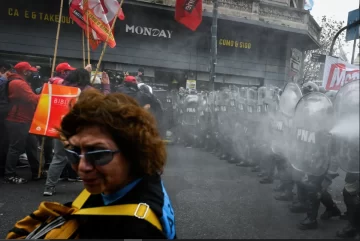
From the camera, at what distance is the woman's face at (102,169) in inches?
49.7

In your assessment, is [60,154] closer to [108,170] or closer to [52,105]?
[52,105]

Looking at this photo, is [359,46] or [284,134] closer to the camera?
[359,46]

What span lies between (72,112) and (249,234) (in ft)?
6.99

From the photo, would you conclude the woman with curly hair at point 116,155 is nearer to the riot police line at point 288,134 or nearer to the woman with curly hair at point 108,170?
the woman with curly hair at point 108,170

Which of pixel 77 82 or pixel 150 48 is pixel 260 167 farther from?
pixel 150 48

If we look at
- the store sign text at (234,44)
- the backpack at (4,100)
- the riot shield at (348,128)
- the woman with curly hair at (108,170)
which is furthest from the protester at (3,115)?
the store sign text at (234,44)

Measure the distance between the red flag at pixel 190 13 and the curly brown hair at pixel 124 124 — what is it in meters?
7.21

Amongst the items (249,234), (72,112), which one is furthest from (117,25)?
(72,112)

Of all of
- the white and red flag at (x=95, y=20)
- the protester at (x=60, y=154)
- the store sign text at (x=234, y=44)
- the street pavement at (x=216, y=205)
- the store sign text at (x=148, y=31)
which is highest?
the store sign text at (x=148, y=31)

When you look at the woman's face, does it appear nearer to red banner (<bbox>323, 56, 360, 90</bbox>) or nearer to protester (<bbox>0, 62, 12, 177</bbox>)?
red banner (<bbox>323, 56, 360, 90</bbox>)

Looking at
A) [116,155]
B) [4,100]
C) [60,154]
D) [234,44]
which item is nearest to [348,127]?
[116,155]

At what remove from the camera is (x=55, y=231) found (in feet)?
3.89

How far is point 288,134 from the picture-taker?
3590mm

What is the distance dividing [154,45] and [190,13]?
5.19 metres
